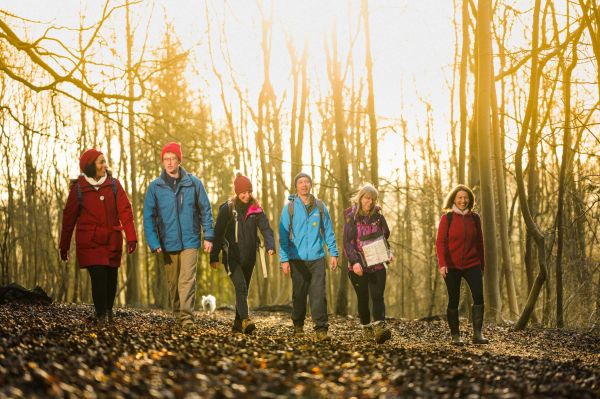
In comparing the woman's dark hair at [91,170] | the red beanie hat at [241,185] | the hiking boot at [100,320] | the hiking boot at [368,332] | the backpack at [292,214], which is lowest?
the hiking boot at [368,332]

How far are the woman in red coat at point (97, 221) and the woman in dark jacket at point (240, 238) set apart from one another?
124 cm

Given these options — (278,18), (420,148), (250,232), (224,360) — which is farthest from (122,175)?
(224,360)

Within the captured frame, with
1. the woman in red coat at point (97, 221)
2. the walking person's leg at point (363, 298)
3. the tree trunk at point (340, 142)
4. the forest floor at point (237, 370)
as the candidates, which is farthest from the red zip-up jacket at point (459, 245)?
the tree trunk at point (340, 142)

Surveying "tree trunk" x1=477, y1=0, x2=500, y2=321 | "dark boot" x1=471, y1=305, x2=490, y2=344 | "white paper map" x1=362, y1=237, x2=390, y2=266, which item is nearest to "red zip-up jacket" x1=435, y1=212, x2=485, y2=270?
"dark boot" x1=471, y1=305, x2=490, y2=344

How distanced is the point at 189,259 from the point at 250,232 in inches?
36.3

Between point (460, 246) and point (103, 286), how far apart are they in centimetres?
461

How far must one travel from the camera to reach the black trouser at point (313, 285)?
33.0ft

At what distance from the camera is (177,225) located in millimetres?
9750

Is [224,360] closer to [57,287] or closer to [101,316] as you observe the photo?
[101,316]

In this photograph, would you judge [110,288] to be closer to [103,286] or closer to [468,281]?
[103,286]

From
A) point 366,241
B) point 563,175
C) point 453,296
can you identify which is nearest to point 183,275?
point 366,241

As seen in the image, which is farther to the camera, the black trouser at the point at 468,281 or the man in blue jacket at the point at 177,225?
the black trouser at the point at 468,281

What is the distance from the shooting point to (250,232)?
404 inches

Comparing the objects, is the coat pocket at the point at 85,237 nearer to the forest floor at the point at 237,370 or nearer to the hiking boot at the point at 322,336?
the forest floor at the point at 237,370
